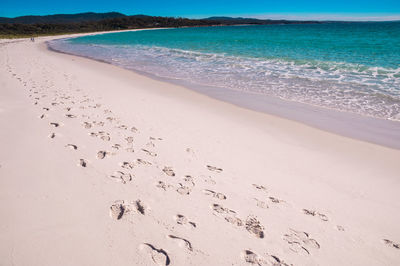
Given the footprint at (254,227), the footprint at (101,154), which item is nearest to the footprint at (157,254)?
the footprint at (254,227)

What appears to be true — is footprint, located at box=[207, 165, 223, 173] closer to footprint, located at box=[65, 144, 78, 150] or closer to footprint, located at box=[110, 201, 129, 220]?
footprint, located at box=[110, 201, 129, 220]

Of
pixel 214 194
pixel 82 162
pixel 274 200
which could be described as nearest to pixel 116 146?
pixel 82 162

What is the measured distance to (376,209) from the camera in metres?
3.01

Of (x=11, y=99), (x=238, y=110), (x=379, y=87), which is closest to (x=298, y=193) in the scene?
(x=238, y=110)

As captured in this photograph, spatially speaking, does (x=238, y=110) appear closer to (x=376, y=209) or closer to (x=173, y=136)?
(x=173, y=136)

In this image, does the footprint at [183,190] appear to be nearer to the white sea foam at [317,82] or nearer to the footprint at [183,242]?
the footprint at [183,242]

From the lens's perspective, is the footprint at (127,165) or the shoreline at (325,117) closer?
the footprint at (127,165)

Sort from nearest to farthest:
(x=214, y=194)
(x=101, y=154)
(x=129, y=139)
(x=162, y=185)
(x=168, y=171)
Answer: (x=214, y=194) → (x=162, y=185) → (x=168, y=171) → (x=101, y=154) → (x=129, y=139)

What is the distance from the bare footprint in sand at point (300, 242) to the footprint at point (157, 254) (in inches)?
48.6

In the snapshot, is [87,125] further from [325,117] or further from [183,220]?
[325,117]

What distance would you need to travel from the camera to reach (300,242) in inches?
96.3

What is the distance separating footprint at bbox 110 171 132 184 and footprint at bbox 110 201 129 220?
1.53 ft

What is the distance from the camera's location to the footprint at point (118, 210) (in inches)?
104

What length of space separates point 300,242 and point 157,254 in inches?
57.3
